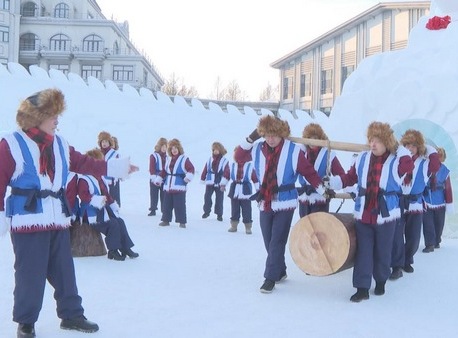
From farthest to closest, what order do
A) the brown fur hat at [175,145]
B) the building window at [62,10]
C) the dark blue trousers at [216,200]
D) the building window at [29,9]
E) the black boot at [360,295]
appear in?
the building window at [62,10] → the building window at [29,9] → the dark blue trousers at [216,200] → the brown fur hat at [175,145] → the black boot at [360,295]

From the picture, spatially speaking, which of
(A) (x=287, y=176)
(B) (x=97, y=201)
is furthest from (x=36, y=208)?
(B) (x=97, y=201)

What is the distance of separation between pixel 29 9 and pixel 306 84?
68.6 ft

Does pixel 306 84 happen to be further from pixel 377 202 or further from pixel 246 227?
pixel 377 202

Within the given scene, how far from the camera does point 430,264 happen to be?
20.0 feet

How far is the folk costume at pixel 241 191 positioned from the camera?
8.44 m

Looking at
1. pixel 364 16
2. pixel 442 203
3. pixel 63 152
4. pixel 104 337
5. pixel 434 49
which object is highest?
pixel 364 16

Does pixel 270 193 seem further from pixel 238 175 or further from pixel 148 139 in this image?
pixel 148 139

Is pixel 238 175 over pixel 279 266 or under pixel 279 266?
over

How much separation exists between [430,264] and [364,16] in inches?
973

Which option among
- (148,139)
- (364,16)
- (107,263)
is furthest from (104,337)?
(364,16)

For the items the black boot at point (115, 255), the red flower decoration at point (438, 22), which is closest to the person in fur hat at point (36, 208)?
the black boot at point (115, 255)

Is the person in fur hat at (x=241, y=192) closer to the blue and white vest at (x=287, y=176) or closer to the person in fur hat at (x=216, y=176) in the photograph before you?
the person in fur hat at (x=216, y=176)

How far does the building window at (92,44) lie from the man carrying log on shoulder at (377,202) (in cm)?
3608

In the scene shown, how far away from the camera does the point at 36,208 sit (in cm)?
336
